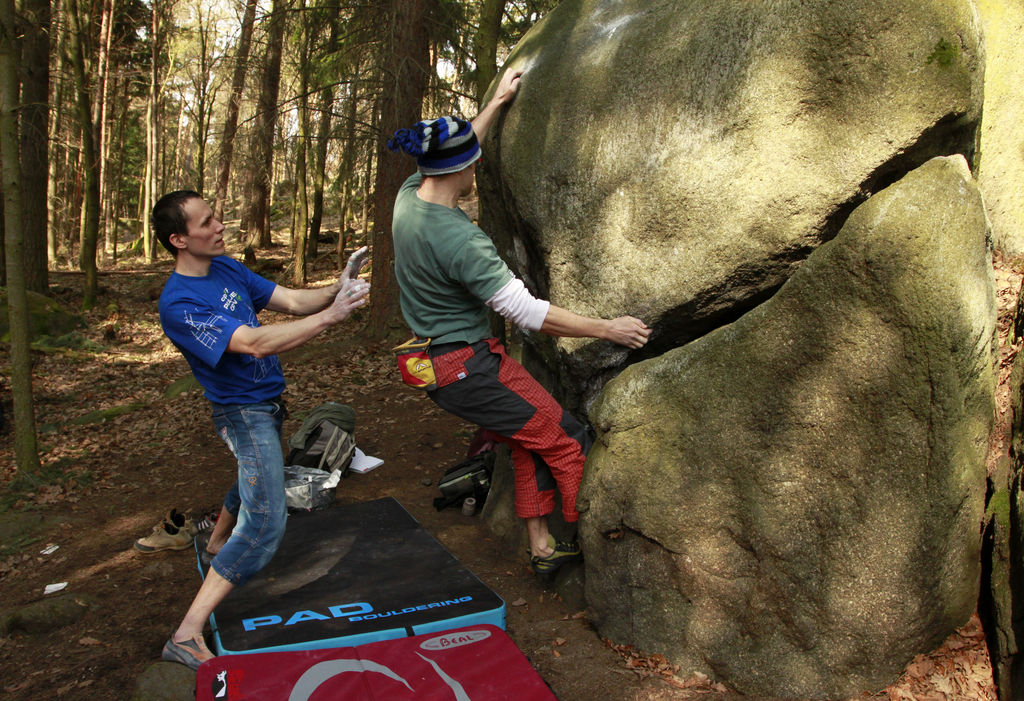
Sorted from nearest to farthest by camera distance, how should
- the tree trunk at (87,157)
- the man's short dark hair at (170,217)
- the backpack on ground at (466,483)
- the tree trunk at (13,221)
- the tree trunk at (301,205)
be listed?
the man's short dark hair at (170,217)
the backpack on ground at (466,483)
the tree trunk at (13,221)
the tree trunk at (87,157)
the tree trunk at (301,205)

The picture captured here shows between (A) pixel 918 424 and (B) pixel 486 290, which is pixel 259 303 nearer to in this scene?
(B) pixel 486 290

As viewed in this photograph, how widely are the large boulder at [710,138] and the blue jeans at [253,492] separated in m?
1.81

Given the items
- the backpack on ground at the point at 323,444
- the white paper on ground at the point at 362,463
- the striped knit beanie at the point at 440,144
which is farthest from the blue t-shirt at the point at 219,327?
the white paper on ground at the point at 362,463

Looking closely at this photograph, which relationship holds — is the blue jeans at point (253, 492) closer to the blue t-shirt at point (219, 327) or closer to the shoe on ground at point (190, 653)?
the blue t-shirt at point (219, 327)

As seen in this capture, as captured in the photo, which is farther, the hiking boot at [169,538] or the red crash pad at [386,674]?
the hiking boot at [169,538]

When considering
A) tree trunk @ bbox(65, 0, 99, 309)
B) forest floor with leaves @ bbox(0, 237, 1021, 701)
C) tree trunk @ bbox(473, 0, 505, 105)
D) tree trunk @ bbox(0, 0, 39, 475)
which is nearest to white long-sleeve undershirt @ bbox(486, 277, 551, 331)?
forest floor with leaves @ bbox(0, 237, 1021, 701)

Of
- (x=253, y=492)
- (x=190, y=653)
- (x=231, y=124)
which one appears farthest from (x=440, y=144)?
(x=231, y=124)

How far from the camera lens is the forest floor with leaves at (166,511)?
140 inches

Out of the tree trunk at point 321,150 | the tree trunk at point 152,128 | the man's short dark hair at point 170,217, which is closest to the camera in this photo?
the man's short dark hair at point 170,217

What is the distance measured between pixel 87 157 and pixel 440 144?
41.4 feet

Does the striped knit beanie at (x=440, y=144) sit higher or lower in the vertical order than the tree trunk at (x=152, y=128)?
lower

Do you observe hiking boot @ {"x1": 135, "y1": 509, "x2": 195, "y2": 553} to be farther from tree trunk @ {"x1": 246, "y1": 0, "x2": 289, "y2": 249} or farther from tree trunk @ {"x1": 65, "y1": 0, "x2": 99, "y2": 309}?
tree trunk @ {"x1": 65, "y1": 0, "x2": 99, "y2": 309}

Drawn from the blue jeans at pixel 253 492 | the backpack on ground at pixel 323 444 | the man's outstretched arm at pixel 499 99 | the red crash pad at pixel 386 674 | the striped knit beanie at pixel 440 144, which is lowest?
the red crash pad at pixel 386 674

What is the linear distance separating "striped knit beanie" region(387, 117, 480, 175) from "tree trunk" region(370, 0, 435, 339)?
651cm
